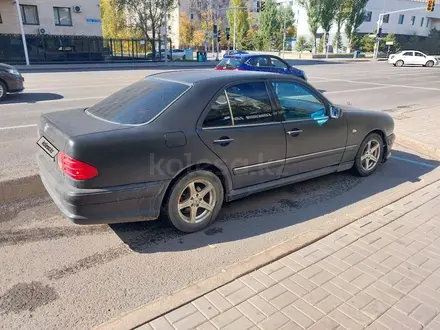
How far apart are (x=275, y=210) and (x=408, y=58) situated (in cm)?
3782

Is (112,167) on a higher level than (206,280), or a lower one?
higher

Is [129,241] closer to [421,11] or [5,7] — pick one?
[5,7]

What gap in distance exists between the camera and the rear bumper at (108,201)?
2967 millimetres

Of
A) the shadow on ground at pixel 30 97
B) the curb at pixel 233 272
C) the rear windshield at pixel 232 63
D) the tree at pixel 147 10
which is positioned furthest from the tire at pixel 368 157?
the tree at pixel 147 10

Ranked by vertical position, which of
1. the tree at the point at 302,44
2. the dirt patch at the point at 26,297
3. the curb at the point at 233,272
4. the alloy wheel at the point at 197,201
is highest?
the tree at the point at 302,44

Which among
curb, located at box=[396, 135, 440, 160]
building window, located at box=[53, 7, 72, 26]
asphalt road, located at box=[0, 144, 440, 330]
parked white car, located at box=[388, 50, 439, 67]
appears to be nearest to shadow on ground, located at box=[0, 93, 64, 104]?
asphalt road, located at box=[0, 144, 440, 330]

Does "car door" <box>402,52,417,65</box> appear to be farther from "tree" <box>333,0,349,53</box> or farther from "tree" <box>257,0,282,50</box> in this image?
"tree" <box>257,0,282,50</box>

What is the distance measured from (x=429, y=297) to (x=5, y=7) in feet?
119

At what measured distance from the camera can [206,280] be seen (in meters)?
2.79

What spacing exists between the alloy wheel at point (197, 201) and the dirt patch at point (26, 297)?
4.36 ft

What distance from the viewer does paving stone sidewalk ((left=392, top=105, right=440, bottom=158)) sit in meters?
6.90

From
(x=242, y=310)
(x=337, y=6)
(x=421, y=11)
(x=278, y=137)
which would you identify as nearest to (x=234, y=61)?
(x=278, y=137)

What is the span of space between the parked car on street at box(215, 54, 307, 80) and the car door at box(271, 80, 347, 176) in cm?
916

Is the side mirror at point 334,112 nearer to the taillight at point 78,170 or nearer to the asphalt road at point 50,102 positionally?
the taillight at point 78,170
